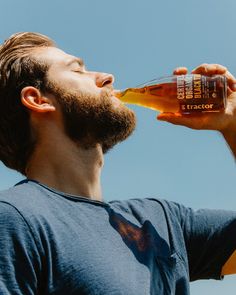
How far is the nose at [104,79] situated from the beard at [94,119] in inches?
3.2

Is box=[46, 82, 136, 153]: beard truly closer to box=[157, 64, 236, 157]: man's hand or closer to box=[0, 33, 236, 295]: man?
box=[0, 33, 236, 295]: man

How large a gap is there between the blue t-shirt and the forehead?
38.8 inches

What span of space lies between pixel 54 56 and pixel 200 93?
940mm

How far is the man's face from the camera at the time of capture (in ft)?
10.5

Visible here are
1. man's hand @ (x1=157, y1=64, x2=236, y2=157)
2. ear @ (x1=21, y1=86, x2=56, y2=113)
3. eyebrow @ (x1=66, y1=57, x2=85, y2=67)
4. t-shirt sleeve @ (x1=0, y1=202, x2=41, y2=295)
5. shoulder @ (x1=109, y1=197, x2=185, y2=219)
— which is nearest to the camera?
t-shirt sleeve @ (x1=0, y1=202, x2=41, y2=295)

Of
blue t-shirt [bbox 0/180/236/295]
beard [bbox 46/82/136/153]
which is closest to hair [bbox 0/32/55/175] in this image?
beard [bbox 46/82/136/153]

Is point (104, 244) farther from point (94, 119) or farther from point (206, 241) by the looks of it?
point (94, 119)

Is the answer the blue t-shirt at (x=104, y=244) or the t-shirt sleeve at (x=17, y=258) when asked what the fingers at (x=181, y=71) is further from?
the t-shirt sleeve at (x=17, y=258)

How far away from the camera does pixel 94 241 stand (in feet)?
8.16

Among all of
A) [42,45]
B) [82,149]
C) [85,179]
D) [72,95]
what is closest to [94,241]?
[85,179]

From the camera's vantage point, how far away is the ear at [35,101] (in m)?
3.27

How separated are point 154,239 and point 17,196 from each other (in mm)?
708

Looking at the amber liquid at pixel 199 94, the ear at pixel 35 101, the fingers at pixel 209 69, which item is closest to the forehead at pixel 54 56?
the ear at pixel 35 101

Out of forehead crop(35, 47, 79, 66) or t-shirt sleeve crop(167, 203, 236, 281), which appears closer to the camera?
t-shirt sleeve crop(167, 203, 236, 281)
